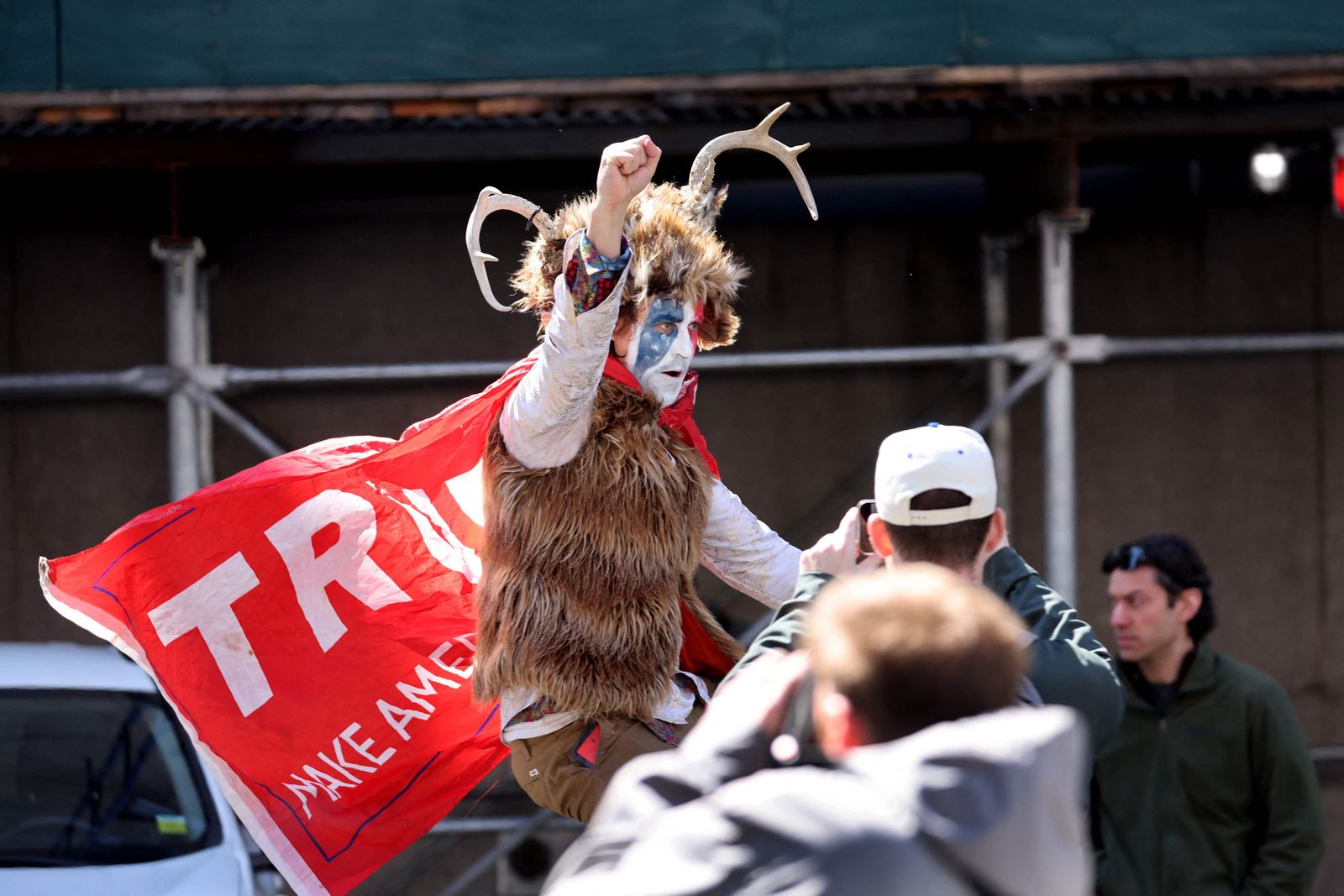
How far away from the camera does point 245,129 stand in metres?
5.17

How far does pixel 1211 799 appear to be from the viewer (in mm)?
3256

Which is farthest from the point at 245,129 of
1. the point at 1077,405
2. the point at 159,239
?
the point at 1077,405

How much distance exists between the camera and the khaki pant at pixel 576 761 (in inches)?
108

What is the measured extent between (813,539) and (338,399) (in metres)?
2.00

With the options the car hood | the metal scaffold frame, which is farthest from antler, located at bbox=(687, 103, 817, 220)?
the car hood

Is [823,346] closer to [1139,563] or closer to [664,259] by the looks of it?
[1139,563]

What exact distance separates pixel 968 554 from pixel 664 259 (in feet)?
3.19

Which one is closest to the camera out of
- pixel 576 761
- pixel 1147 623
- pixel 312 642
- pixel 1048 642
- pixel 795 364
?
pixel 1048 642

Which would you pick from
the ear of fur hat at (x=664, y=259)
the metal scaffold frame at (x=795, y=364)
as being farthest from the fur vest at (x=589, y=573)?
the metal scaffold frame at (x=795, y=364)

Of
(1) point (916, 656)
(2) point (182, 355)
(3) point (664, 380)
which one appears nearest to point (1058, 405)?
(3) point (664, 380)

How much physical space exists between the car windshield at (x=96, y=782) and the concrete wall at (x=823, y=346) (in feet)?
6.24

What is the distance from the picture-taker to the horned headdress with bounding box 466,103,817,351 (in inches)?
114

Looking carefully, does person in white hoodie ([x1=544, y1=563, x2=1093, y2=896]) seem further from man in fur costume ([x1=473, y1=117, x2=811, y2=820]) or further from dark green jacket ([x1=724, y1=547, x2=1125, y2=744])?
man in fur costume ([x1=473, y1=117, x2=811, y2=820])

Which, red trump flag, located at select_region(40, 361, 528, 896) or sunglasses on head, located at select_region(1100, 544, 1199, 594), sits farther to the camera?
sunglasses on head, located at select_region(1100, 544, 1199, 594)
